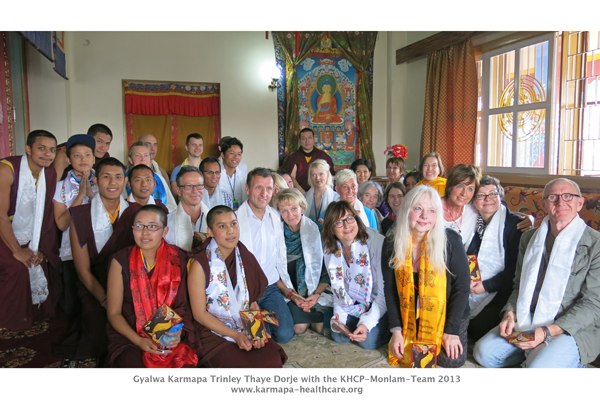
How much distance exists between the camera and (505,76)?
221 inches

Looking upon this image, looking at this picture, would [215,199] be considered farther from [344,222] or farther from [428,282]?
[428,282]

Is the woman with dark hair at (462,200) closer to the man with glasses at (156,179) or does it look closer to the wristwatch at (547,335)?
the wristwatch at (547,335)

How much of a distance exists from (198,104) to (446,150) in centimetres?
384

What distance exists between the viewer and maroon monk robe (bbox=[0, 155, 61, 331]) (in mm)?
2840

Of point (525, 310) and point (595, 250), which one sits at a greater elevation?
point (595, 250)

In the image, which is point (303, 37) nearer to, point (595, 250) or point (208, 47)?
point (208, 47)

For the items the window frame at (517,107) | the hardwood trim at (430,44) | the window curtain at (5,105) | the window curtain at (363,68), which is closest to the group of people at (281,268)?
the window curtain at (5,105)

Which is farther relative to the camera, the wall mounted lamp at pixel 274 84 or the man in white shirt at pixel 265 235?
the wall mounted lamp at pixel 274 84

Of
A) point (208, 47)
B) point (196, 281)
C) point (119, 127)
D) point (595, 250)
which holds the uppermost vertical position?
point (208, 47)

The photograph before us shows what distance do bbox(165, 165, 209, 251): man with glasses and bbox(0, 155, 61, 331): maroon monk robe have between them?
97cm

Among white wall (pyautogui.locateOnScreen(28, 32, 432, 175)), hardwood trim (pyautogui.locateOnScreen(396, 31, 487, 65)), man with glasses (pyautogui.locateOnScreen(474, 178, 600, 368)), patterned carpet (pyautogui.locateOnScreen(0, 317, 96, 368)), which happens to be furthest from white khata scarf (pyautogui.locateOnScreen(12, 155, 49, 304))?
hardwood trim (pyautogui.locateOnScreen(396, 31, 487, 65))

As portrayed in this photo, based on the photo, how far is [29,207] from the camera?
290 cm

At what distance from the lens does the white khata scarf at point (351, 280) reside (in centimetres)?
258
